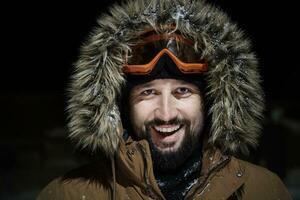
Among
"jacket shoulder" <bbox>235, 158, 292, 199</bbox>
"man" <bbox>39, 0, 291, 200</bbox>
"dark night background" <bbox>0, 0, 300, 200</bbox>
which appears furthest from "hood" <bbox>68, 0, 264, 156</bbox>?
"dark night background" <bbox>0, 0, 300, 200</bbox>

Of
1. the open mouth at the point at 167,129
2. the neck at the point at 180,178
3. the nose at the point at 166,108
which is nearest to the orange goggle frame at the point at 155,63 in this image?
the nose at the point at 166,108

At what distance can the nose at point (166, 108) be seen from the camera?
2.51m

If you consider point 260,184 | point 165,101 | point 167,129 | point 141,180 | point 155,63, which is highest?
point 155,63

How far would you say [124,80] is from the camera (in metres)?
2.60

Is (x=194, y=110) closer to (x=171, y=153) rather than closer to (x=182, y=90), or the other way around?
(x=182, y=90)

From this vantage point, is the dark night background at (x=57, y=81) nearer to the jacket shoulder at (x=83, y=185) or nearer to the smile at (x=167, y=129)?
the jacket shoulder at (x=83, y=185)

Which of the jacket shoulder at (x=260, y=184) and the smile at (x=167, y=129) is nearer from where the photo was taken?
the smile at (x=167, y=129)

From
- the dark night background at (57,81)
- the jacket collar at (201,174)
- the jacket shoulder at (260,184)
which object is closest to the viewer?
the jacket collar at (201,174)

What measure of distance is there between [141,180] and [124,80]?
1.32 feet

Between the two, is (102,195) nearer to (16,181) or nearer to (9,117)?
(16,181)

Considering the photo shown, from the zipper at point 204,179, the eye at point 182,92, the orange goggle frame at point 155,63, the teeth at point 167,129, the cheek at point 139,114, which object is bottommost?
Answer: the zipper at point 204,179

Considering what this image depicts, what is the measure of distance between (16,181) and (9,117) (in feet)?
1.96

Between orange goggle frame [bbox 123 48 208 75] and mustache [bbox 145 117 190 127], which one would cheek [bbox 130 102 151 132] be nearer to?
mustache [bbox 145 117 190 127]

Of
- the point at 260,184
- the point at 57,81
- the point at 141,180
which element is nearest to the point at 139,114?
the point at 141,180
